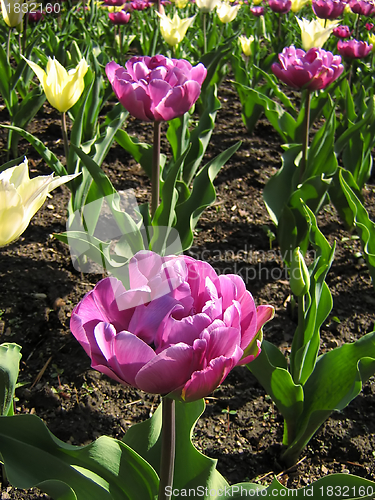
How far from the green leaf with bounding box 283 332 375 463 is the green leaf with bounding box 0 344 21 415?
71 centimetres

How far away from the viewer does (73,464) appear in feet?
2.80

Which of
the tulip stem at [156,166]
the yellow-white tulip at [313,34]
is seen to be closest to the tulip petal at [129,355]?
the tulip stem at [156,166]

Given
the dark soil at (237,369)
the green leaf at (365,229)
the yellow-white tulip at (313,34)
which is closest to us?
the dark soil at (237,369)

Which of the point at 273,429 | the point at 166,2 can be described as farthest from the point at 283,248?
the point at 166,2

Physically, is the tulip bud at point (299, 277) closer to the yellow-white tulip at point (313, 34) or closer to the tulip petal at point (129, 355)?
the tulip petal at point (129, 355)

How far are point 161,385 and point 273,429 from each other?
96 cm

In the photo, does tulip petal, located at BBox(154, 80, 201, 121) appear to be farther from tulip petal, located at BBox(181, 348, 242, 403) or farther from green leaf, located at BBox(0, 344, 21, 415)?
tulip petal, located at BBox(181, 348, 242, 403)

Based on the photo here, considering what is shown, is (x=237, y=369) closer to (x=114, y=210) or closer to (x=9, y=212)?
(x=114, y=210)

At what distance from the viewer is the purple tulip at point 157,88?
4.65 feet

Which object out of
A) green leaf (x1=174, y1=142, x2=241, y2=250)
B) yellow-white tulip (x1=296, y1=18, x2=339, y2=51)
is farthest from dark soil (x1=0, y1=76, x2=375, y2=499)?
yellow-white tulip (x1=296, y1=18, x2=339, y2=51)

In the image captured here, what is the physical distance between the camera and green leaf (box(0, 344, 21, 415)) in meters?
0.87

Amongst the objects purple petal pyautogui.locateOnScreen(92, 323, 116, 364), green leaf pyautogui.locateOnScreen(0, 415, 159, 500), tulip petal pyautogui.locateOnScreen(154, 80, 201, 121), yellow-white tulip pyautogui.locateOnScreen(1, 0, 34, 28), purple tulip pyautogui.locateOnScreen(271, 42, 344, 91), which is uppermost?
yellow-white tulip pyautogui.locateOnScreen(1, 0, 34, 28)

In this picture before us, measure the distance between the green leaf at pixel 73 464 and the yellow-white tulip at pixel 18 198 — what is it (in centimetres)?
33

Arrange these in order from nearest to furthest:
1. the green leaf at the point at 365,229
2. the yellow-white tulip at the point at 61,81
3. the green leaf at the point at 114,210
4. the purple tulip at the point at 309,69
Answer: the green leaf at the point at 365,229 → the green leaf at the point at 114,210 → the yellow-white tulip at the point at 61,81 → the purple tulip at the point at 309,69
